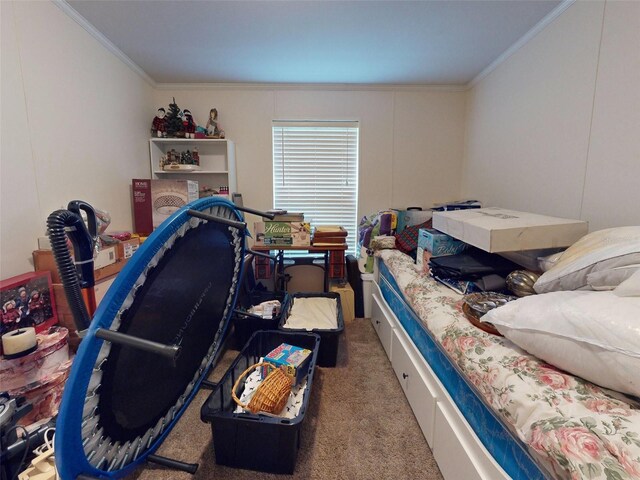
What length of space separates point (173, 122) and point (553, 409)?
311 cm

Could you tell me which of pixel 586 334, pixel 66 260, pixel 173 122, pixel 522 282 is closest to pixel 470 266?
pixel 522 282

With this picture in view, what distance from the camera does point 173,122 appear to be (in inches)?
104

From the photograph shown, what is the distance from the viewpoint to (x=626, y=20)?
1.33m

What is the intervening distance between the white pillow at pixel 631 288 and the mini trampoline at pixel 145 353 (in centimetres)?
114

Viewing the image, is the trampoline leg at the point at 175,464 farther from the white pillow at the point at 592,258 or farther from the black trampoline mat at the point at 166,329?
the white pillow at the point at 592,258

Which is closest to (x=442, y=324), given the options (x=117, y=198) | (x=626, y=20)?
(x=626, y=20)

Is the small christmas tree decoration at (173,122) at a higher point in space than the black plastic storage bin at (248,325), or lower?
higher

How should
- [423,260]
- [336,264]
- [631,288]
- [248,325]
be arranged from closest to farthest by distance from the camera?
[631,288] < [423,260] < [248,325] < [336,264]

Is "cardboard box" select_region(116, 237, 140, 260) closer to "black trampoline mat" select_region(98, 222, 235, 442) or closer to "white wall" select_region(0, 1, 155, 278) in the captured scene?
"white wall" select_region(0, 1, 155, 278)

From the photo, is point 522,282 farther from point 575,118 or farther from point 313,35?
point 313,35

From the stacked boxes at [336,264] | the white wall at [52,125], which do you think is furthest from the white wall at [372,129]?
the white wall at [52,125]

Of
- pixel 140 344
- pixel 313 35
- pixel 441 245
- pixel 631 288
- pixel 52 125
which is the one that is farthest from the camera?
pixel 313 35

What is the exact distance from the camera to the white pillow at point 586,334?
642mm

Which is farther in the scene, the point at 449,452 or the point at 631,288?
the point at 449,452
